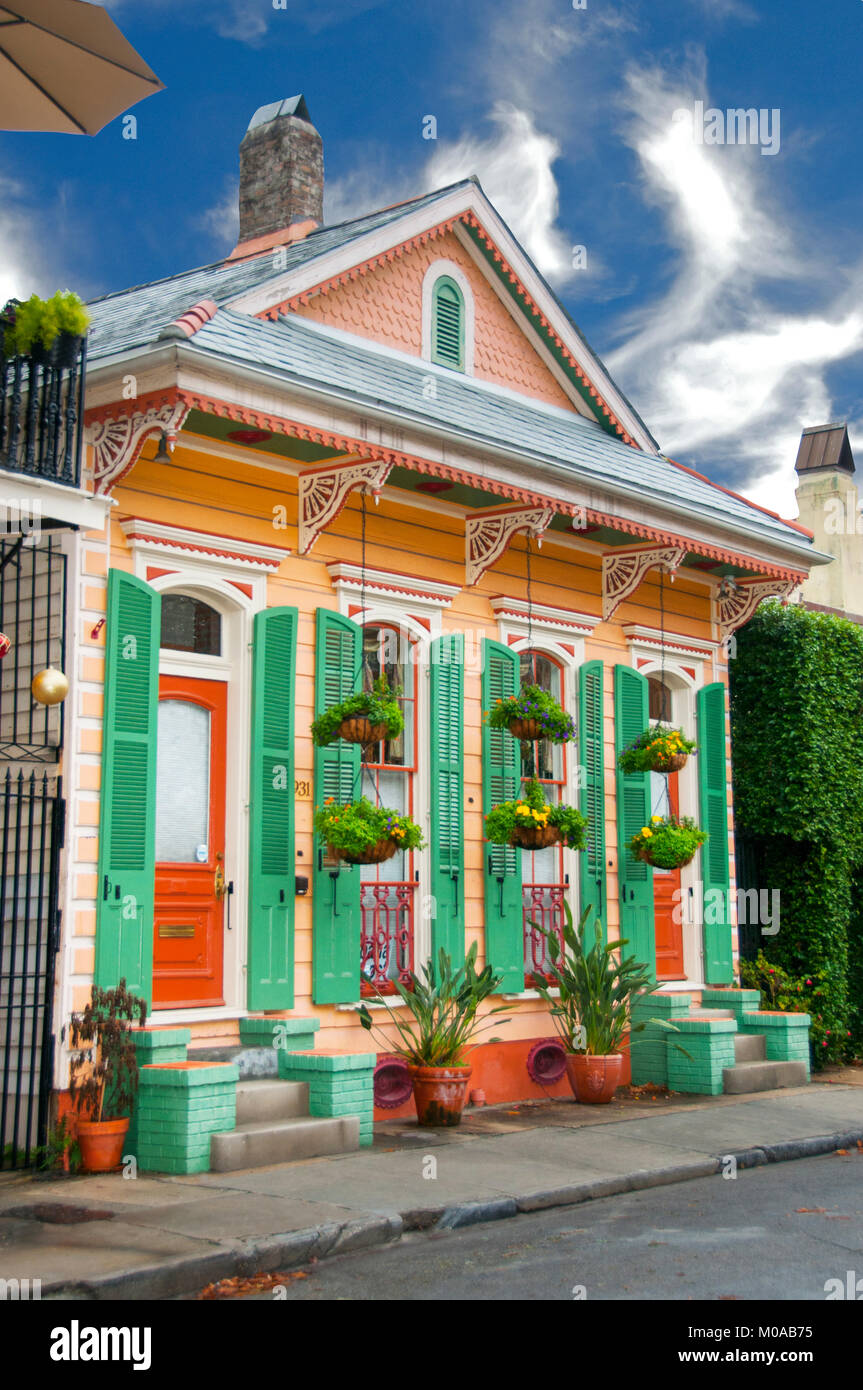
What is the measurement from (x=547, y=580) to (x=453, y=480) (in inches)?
85.8

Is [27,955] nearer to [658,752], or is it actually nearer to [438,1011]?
[438,1011]

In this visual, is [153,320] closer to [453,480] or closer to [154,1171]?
[453,480]

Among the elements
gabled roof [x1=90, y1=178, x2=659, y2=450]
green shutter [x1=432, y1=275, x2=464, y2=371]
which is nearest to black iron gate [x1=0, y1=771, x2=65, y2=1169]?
gabled roof [x1=90, y1=178, x2=659, y2=450]

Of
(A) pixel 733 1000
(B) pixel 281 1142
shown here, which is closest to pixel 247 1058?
(B) pixel 281 1142

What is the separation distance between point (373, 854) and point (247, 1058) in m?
1.54

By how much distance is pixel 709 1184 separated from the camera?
28.1ft

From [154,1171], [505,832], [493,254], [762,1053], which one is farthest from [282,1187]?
[493,254]

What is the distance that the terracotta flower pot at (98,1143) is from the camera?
8.17m

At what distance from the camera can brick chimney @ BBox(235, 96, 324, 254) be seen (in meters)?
16.1

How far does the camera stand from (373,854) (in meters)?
9.55

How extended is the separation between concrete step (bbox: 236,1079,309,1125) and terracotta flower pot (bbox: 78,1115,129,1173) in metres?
0.86

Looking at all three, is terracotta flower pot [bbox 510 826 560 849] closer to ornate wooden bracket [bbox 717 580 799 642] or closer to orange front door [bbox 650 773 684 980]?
orange front door [bbox 650 773 684 980]

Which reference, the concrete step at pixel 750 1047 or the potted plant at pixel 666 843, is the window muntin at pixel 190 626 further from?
the concrete step at pixel 750 1047

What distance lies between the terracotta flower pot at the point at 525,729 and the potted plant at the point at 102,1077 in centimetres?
366
